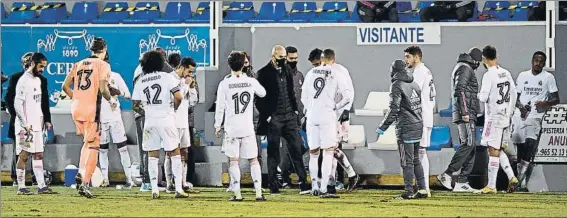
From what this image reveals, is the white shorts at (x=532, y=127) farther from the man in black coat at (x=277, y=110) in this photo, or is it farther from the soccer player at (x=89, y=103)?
the soccer player at (x=89, y=103)

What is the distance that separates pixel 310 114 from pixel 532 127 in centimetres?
A: 384

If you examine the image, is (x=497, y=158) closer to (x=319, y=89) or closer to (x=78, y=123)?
(x=319, y=89)

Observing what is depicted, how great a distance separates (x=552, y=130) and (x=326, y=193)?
159 inches

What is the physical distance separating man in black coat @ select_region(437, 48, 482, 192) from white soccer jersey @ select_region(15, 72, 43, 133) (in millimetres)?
5533

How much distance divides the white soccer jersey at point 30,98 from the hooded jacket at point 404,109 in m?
4.64

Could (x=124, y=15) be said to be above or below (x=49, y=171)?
above

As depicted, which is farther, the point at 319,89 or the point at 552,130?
the point at 552,130

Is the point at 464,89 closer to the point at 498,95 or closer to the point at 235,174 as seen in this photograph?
the point at 498,95

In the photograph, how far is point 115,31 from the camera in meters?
19.6

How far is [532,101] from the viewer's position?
1769 cm

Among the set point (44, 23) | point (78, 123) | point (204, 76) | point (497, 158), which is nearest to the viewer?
point (78, 123)

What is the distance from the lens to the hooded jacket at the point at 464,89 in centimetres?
1672

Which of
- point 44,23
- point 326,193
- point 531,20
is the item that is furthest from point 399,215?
point 44,23

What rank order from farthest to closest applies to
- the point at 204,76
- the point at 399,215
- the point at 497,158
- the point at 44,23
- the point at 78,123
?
the point at 44,23 < the point at 204,76 < the point at 497,158 < the point at 78,123 < the point at 399,215
